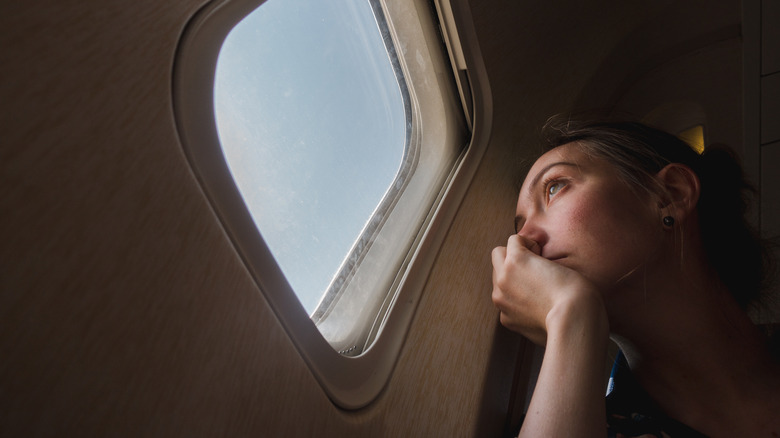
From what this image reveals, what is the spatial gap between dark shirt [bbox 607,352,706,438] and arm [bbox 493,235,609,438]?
0.22 m

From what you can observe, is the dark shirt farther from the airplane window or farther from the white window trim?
the airplane window

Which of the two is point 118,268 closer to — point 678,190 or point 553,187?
point 553,187

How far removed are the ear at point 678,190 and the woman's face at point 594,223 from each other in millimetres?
43

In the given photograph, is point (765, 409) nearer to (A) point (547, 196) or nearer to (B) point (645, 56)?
(A) point (547, 196)

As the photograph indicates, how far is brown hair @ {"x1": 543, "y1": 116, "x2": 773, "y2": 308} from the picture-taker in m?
1.19

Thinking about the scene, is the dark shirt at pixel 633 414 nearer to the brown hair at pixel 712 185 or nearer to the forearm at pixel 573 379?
the forearm at pixel 573 379

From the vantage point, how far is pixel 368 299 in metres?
0.99

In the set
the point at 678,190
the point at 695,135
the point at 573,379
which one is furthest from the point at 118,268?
the point at 695,135

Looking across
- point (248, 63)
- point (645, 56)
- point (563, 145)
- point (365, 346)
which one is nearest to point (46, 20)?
point (248, 63)

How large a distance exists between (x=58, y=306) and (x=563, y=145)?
120 cm

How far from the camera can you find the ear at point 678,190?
1.12 m

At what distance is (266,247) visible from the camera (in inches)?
26.3

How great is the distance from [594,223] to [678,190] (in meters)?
0.30

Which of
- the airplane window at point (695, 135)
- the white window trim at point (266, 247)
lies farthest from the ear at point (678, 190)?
the airplane window at point (695, 135)
